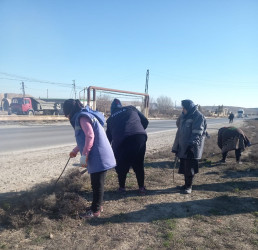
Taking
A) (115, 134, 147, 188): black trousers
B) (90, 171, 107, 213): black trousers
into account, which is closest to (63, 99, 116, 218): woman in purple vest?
(90, 171, 107, 213): black trousers

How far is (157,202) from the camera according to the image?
4047 millimetres

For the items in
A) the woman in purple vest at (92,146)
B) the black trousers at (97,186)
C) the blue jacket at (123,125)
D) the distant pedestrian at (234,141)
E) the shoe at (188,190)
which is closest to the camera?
the woman in purple vest at (92,146)

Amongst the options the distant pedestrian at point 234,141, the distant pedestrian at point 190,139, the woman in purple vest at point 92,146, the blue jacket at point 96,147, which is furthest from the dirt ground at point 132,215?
the distant pedestrian at point 234,141

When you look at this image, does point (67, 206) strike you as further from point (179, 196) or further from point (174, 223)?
point (179, 196)

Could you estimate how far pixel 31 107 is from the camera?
29312 mm

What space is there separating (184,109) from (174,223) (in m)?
2.11

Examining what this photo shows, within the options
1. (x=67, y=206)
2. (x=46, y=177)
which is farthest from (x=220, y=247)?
(x=46, y=177)

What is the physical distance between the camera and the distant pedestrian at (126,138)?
13.5 feet

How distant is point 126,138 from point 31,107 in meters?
27.9

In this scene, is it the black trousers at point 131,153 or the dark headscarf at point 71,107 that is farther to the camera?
the black trousers at point 131,153

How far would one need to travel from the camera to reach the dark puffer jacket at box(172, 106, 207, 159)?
4314 millimetres

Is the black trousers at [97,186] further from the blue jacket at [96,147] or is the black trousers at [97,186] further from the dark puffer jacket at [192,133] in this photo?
the dark puffer jacket at [192,133]

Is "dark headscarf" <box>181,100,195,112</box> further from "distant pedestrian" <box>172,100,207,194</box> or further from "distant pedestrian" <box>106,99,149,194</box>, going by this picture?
"distant pedestrian" <box>106,99,149,194</box>

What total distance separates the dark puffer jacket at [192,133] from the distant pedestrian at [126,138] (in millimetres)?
773
